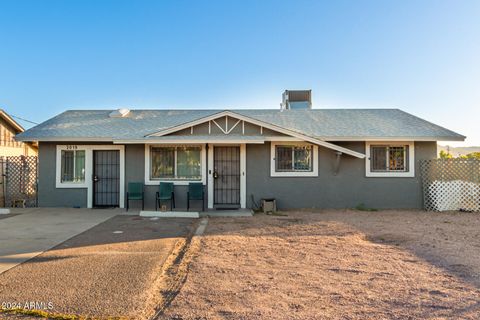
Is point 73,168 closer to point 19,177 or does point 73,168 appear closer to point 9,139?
point 19,177

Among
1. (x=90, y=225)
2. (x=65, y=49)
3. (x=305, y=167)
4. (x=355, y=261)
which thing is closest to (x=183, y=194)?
(x=90, y=225)

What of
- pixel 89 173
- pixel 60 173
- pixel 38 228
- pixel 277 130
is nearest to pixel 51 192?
pixel 60 173

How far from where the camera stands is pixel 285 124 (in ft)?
41.1

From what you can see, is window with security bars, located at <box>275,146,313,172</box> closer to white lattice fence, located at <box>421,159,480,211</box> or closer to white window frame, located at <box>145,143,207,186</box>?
white window frame, located at <box>145,143,207,186</box>

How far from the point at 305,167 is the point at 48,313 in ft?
29.7

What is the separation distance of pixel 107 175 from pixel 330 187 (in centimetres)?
799

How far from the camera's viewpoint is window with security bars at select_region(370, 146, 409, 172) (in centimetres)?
1114

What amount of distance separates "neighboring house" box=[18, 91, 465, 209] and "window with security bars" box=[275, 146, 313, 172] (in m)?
0.04

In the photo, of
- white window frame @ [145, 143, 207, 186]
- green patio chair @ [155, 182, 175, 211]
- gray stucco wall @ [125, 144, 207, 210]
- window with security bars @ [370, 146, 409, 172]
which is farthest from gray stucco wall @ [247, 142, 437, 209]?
gray stucco wall @ [125, 144, 207, 210]

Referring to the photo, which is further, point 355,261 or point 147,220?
point 147,220

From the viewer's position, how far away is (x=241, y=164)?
1089 cm

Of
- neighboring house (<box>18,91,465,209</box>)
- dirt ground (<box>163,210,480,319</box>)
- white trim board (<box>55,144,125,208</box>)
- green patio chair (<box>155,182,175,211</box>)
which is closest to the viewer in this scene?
dirt ground (<box>163,210,480,319</box>)

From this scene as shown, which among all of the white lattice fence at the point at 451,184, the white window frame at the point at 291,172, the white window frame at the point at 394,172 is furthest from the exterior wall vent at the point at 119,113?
the white lattice fence at the point at 451,184

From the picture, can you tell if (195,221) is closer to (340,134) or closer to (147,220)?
(147,220)
